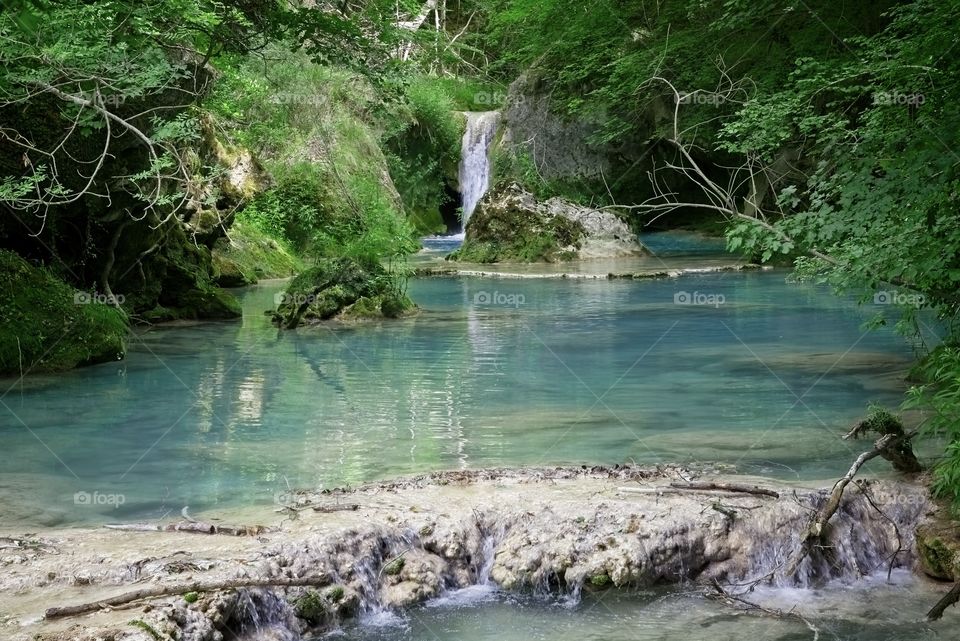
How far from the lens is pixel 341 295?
51.9 feet

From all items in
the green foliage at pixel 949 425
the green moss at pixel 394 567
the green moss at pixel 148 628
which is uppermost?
the green foliage at pixel 949 425

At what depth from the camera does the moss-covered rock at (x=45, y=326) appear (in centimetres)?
1144

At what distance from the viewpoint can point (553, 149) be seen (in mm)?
31312

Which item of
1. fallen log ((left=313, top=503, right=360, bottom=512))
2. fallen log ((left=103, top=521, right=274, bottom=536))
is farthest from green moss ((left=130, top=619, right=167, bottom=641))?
fallen log ((left=313, top=503, right=360, bottom=512))

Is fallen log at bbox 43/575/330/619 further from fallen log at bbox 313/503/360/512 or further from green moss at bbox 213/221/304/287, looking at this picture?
green moss at bbox 213/221/304/287

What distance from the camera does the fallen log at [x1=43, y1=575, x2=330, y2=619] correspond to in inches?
175

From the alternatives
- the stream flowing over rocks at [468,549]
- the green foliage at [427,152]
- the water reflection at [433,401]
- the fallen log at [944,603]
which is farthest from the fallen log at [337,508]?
the green foliage at [427,152]

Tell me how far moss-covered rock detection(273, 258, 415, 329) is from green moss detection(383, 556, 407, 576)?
404 inches

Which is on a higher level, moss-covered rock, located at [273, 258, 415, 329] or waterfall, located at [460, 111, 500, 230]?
waterfall, located at [460, 111, 500, 230]

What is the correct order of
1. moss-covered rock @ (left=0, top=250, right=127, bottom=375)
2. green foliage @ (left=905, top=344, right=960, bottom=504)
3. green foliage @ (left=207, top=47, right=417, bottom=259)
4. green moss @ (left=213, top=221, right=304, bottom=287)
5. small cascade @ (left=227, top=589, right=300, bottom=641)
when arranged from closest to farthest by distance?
small cascade @ (left=227, top=589, right=300, bottom=641)
green foliage @ (left=905, top=344, right=960, bottom=504)
moss-covered rock @ (left=0, top=250, right=127, bottom=375)
green moss @ (left=213, top=221, right=304, bottom=287)
green foliage @ (left=207, top=47, right=417, bottom=259)

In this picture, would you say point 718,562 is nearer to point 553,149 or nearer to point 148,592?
point 148,592

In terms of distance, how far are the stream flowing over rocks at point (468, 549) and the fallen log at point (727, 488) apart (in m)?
0.03

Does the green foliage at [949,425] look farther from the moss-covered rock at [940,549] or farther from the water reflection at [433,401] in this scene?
the water reflection at [433,401]

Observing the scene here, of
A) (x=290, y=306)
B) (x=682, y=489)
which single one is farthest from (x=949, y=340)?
(x=290, y=306)
